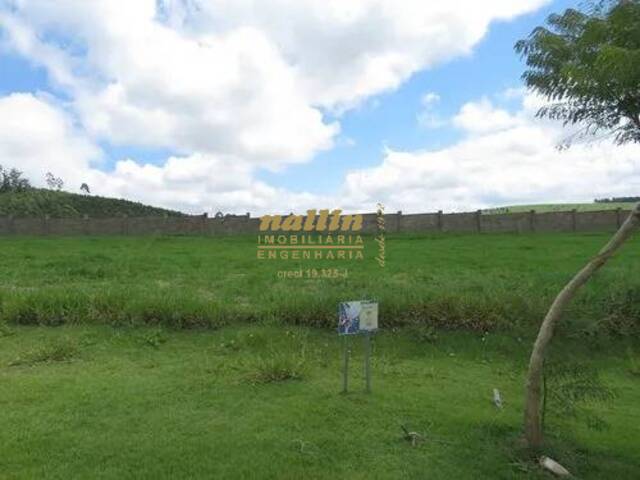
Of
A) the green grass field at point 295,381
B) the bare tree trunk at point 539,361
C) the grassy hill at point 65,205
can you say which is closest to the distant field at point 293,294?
the green grass field at point 295,381

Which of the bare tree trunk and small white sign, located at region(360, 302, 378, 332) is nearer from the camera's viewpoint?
the bare tree trunk

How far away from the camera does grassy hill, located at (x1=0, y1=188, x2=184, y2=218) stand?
44.4 meters

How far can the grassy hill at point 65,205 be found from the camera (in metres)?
44.4

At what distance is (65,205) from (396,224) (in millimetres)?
32188

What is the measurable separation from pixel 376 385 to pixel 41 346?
363 cm

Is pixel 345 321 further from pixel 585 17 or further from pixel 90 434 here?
pixel 585 17

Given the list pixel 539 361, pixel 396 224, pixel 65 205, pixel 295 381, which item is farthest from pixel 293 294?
pixel 65 205

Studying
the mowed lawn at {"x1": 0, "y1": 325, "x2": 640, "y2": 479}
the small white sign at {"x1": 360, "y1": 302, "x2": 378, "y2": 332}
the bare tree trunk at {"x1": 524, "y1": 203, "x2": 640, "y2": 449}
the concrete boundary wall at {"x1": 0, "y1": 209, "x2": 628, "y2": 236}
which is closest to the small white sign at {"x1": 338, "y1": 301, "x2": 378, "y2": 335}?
the small white sign at {"x1": 360, "y1": 302, "x2": 378, "y2": 332}

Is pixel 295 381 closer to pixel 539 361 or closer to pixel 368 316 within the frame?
pixel 368 316

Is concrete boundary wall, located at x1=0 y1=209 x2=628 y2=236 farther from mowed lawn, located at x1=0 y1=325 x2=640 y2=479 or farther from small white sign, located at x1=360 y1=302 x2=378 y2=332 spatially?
small white sign, located at x1=360 y1=302 x2=378 y2=332

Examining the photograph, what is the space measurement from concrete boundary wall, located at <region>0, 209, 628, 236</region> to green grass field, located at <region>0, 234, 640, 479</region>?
16.5m

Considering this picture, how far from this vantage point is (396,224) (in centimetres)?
2638

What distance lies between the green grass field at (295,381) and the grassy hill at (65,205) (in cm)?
3798

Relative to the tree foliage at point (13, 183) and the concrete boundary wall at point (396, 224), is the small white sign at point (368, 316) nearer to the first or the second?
the concrete boundary wall at point (396, 224)
